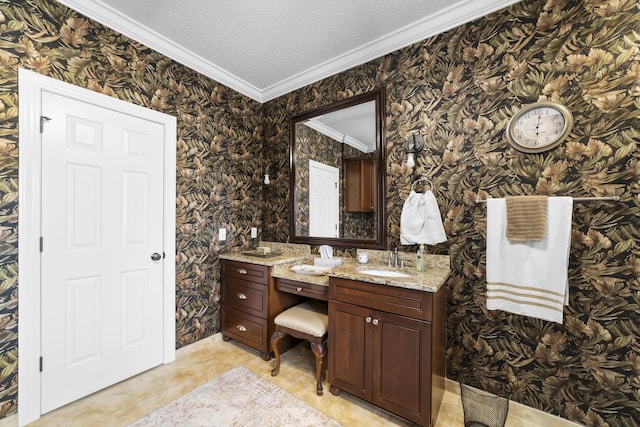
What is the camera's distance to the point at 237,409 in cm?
177

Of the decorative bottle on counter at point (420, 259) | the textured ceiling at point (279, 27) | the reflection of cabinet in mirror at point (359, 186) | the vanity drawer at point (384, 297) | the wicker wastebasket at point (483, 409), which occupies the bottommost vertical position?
the wicker wastebasket at point (483, 409)

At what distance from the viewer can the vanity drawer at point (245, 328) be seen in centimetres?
235

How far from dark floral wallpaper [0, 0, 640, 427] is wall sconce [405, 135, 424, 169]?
0.21ft

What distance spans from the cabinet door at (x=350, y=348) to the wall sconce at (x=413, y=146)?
3.89ft

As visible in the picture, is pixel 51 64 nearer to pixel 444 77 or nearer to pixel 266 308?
pixel 266 308

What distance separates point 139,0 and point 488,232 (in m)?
2.93

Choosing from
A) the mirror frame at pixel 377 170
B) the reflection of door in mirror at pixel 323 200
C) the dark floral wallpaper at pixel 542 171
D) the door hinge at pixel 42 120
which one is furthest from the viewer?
the reflection of door in mirror at pixel 323 200

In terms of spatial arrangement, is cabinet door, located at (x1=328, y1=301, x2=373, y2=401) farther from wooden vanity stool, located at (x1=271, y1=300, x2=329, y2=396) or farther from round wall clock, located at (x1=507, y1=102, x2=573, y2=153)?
round wall clock, located at (x1=507, y1=102, x2=573, y2=153)

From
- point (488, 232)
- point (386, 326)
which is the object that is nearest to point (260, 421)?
point (386, 326)

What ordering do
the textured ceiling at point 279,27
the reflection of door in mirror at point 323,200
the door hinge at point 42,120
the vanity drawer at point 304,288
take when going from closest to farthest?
1. the door hinge at point 42,120
2. the textured ceiling at point 279,27
3. the vanity drawer at point 304,288
4. the reflection of door in mirror at point 323,200

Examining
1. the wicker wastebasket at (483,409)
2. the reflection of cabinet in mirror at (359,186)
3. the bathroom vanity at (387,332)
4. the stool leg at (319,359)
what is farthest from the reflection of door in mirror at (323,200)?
the wicker wastebasket at (483,409)

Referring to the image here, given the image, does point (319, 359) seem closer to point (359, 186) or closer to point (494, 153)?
point (359, 186)

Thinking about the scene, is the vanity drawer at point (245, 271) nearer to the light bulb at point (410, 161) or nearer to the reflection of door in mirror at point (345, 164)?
the reflection of door in mirror at point (345, 164)

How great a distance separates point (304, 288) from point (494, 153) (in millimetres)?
1737
